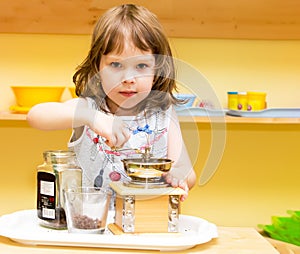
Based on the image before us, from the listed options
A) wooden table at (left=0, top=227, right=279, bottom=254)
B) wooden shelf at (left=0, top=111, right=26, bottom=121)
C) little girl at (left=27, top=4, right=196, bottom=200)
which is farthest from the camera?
wooden shelf at (left=0, top=111, right=26, bottom=121)

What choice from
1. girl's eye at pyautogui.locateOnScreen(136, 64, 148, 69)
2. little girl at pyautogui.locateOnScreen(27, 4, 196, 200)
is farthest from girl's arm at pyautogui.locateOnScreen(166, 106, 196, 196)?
girl's eye at pyautogui.locateOnScreen(136, 64, 148, 69)

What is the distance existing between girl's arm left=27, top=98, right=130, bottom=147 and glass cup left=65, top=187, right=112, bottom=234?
97 millimetres

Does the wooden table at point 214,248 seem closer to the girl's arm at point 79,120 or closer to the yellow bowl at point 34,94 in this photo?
the girl's arm at point 79,120

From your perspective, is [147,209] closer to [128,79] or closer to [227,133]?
[128,79]

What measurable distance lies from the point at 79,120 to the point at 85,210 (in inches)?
6.7

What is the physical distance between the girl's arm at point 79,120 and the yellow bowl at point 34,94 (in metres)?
0.84

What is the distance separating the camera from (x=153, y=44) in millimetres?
1239

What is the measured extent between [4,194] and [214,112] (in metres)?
0.88

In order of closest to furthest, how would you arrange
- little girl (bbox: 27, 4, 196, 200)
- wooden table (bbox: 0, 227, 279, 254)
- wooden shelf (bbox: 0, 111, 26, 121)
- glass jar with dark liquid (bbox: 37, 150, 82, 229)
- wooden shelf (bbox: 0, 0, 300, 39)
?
wooden table (bbox: 0, 227, 279, 254) → glass jar with dark liquid (bbox: 37, 150, 82, 229) → little girl (bbox: 27, 4, 196, 200) → wooden shelf (bbox: 0, 111, 26, 121) → wooden shelf (bbox: 0, 0, 300, 39)

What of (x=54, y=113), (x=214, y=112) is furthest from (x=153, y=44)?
(x=214, y=112)

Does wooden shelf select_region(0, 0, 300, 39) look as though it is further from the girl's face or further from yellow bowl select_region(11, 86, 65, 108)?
the girl's face

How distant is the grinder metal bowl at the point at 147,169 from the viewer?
0.97m

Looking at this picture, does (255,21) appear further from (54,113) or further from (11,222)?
(11,222)

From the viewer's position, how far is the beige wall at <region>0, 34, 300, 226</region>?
2.13 meters
